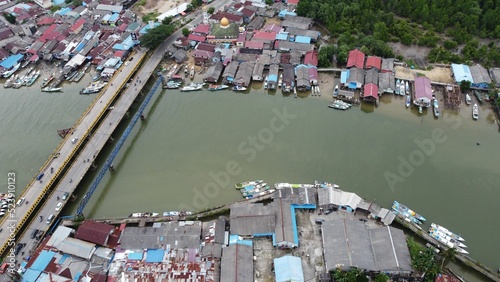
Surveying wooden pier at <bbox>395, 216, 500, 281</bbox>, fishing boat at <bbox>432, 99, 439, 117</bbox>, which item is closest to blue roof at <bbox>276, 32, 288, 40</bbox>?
fishing boat at <bbox>432, 99, 439, 117</bbox>

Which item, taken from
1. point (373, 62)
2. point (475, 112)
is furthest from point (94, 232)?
point (475, 112)

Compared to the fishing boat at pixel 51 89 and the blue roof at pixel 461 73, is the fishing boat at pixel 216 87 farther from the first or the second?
the blue roof at pixel 461 73

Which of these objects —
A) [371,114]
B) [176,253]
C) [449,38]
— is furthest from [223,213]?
[449,38]

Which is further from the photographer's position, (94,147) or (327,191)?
(94,147)

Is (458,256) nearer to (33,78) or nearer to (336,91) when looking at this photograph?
(336,91)

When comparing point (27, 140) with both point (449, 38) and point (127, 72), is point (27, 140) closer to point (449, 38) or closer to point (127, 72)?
point (127, 72)

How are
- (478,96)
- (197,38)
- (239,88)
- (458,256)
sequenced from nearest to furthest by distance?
1. (458,256)
2. (478,96)
3. (239,88)
4. (197,38)

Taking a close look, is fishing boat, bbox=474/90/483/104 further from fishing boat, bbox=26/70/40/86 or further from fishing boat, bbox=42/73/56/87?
fishing boat, bbox=26/70/40/86
